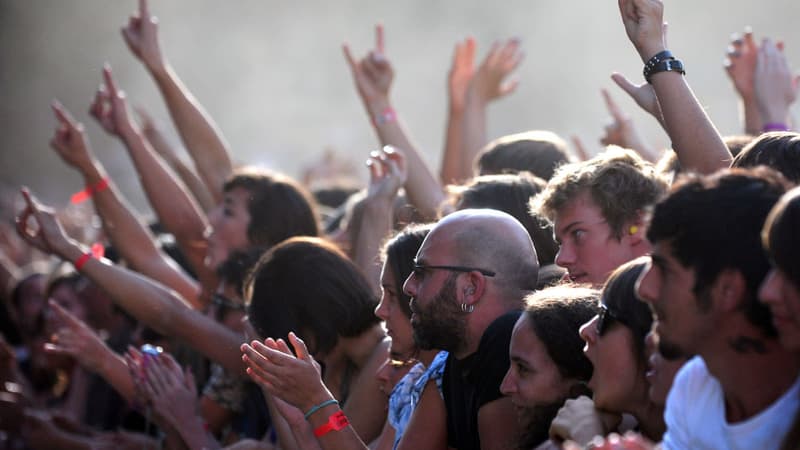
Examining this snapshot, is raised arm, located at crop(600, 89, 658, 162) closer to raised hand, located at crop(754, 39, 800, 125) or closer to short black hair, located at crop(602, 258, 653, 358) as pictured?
raised hand, located at crop(754, 39, 800, 125)

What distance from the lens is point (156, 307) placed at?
14.7 ft

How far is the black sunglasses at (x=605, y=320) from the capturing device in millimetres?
2363

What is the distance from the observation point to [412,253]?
11.1 ft

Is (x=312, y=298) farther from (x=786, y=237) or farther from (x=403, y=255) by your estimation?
(x=786, y=237)

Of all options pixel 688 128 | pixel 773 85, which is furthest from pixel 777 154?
pixel 773 85

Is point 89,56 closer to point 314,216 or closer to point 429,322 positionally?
point 314,216

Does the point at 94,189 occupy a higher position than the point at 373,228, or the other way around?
the point at 94,189

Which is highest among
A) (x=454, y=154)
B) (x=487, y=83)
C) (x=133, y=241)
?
(x=487, y=83)

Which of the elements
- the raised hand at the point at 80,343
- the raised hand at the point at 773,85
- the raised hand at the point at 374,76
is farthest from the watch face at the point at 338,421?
the raised hand at the point at 374,76

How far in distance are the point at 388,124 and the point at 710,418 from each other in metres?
3.29

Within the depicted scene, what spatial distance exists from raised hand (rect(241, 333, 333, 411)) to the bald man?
0.97 feet

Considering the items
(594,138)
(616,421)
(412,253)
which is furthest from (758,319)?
(594,138)

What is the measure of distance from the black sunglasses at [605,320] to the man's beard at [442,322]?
2.15ft

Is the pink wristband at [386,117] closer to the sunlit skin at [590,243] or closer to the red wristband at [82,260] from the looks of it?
the red wristband at [82,260]
